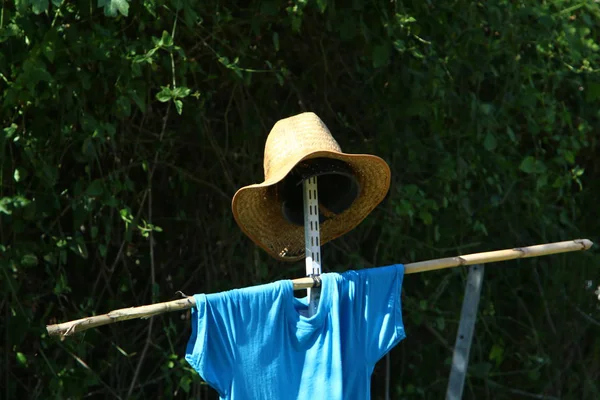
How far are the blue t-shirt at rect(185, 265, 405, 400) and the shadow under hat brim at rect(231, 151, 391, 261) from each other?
6.1 inches

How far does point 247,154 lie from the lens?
11.5ft

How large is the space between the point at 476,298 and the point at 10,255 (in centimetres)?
136

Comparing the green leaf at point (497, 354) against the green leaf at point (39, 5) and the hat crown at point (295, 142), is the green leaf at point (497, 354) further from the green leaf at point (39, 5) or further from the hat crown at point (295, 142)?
the green leaf at point (39, 5)

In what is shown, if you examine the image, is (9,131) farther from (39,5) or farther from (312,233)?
(312,233)

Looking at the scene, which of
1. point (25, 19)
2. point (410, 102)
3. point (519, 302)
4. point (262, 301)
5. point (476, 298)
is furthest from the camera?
point (519, 302)

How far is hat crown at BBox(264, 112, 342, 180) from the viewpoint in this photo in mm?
2176

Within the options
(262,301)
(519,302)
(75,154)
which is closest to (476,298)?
(262,301)

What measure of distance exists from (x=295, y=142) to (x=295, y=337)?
1.39ft

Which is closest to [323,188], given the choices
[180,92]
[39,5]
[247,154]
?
[180,92]

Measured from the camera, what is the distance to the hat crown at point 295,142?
2176 mm

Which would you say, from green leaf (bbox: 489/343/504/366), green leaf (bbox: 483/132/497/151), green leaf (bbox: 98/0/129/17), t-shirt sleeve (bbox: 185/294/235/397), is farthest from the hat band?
green leaf (bbox: 489/343/504/366)

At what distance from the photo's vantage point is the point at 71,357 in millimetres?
3219

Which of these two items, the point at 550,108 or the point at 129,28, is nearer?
the point at 129,28

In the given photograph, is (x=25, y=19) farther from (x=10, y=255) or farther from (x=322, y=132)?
(x=322, y=132)
